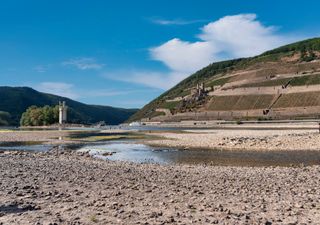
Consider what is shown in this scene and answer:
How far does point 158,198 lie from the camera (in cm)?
1556

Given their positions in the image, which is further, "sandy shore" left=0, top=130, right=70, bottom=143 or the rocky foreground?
"sandy shore" left=0, top=130, right=70, bottom=143

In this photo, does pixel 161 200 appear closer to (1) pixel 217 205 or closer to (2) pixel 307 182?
(1) pixel 217 205

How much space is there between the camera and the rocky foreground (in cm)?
1230

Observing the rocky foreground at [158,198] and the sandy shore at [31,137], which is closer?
the rocky foreground at [158,198]

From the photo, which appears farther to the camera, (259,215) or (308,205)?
(308,205)

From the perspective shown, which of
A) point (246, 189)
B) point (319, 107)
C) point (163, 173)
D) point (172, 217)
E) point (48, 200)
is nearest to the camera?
point (172, 217)

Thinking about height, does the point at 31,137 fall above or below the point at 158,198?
below

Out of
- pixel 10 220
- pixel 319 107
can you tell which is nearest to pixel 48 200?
pixel 10 220

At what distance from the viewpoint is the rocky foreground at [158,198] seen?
12.3m

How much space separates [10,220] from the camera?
1191cm

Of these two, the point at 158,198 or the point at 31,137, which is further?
the point at 31,137

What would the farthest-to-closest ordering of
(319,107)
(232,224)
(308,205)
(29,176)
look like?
(319,107), (29,176), (308,205), (232,224)

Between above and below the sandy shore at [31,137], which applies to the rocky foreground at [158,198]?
above

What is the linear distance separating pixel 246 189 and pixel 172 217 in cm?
640
